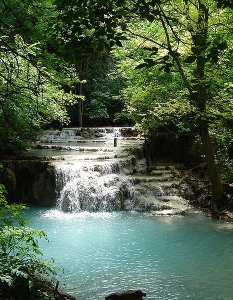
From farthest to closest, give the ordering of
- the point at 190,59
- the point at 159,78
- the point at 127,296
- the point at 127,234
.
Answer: the point at 159,78 → the point at 127,234 → the point at 127,296 → the point at 190,59

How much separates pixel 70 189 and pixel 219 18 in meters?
7.01

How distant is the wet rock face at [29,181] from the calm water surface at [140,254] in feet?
4.25

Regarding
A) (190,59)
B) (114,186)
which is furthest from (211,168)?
(190,59)

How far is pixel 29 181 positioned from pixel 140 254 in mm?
6488

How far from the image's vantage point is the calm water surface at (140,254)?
18.1 ft

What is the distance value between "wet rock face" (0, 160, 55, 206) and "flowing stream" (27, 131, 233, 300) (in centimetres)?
45

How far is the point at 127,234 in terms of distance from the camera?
28.1 feet

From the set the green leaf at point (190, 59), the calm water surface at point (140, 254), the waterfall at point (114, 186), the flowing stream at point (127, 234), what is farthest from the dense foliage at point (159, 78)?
the green leaf at point (190, 59)

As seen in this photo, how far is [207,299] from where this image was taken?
509 cm

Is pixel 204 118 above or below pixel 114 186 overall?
above

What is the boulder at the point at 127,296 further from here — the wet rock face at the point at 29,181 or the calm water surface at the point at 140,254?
the wet rock face at the point at 29,181

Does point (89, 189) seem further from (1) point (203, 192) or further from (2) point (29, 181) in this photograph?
(1) point (203, 192)

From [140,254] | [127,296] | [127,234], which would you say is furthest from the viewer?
[127,234]

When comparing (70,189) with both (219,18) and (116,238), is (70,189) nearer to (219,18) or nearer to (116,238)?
(116,238)
